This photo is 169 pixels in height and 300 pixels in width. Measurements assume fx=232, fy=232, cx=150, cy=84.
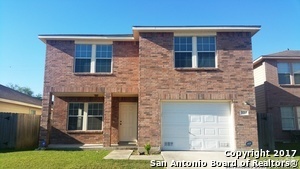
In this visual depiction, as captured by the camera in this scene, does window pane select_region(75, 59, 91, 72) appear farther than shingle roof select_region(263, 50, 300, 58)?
No

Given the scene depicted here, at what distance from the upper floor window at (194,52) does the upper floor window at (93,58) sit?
3.97 meters

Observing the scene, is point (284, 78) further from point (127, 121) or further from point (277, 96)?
point (127, 121)

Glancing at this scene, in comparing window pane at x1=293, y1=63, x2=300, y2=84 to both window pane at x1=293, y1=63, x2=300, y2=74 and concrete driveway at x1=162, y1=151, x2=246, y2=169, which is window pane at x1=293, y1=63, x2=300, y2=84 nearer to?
window pane at x1=293, y1=63, x2=300, y2=74

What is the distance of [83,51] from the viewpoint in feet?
42.7

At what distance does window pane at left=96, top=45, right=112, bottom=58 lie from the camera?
13000 millimetres

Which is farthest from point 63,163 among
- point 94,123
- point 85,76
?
point 94,123

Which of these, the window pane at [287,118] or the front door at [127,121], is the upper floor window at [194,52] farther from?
the window pane at [287,118]

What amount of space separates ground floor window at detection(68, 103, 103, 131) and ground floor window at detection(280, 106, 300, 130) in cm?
1229

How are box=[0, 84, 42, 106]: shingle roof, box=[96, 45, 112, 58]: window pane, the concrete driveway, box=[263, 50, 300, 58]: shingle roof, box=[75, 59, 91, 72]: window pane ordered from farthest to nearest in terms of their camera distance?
box=[0, 84, 42, 106]: shingle roof, box=[263, 50, 300, 58]: shingle roof, box=[96, 45, 112, 58]: window pane, box=[75, 59, 91, 72]: window pane, the concrete driveway

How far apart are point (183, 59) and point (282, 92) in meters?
8.96

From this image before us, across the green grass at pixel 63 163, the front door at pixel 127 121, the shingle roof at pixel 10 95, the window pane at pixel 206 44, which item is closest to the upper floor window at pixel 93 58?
the front door at pixel 127 121

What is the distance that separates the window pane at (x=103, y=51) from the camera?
42.7 feet

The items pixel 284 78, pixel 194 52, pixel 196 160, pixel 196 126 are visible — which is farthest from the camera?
pixel 284 78

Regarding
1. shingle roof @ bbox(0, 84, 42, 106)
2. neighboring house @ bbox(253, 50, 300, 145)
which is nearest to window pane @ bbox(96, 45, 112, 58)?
shingle roof @ bbox(0, 84, 42, 106)
